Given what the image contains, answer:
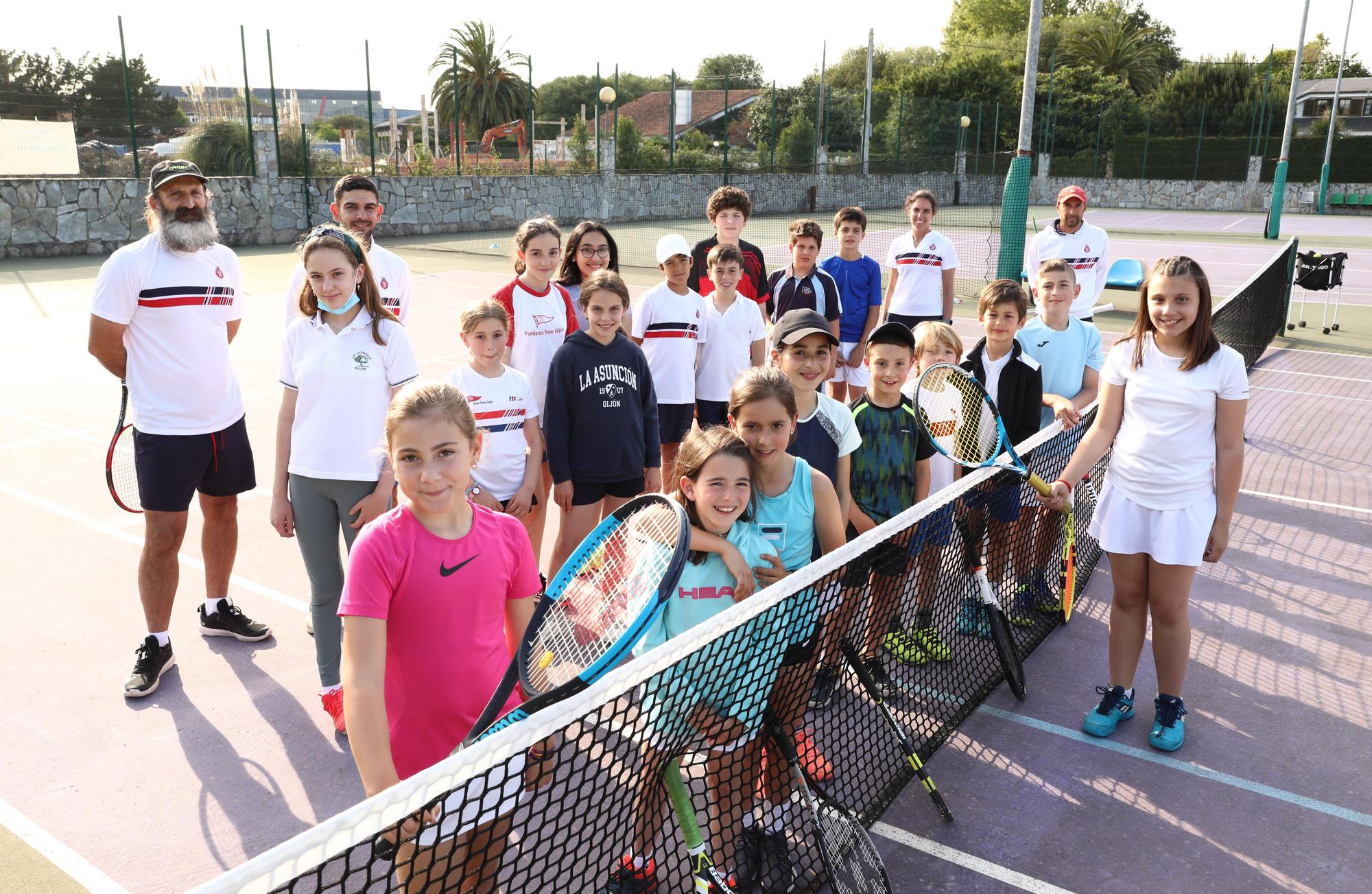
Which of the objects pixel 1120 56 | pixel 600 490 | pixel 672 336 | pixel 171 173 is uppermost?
pixel 1120 56

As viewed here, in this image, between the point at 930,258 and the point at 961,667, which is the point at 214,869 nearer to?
the point at 961,667

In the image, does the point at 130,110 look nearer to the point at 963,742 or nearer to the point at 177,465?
the point at 177,465

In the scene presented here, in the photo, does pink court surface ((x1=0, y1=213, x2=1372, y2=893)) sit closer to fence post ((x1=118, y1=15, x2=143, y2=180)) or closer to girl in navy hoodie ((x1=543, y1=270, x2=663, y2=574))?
girl in navy hoodie ((x1=543, y1=270, x2=663, y2=574))

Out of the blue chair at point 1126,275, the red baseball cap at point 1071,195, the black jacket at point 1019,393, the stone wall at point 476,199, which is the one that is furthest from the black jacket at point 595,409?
the stone wall at point 476,199

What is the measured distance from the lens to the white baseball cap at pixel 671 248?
550 centimetres

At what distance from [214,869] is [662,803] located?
5.09ft

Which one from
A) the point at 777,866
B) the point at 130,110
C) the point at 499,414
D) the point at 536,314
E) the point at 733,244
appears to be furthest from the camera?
the point at 130,110

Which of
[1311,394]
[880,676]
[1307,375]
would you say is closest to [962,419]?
[880,676]

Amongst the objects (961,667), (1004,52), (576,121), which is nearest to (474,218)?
(576,121)

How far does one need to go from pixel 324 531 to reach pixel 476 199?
23.7 m

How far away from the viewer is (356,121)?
33.5 m

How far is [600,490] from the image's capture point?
464 cm

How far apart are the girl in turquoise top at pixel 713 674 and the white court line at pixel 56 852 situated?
1.64 metres

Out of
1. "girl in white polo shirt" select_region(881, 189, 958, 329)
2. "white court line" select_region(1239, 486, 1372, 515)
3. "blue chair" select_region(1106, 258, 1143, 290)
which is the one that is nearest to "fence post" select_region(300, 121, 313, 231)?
"blue chair" select_region(1106, 258, 1143, 290)
